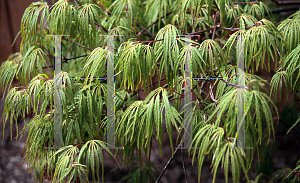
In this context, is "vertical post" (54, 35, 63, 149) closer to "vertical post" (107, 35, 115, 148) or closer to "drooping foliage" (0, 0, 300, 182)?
"drooping foliage" (0, 0, 300, 182)

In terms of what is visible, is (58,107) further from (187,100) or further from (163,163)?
(163,163)

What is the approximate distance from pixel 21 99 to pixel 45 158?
240mm

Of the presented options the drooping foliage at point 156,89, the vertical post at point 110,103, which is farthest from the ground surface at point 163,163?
the vertical post at point 110,103

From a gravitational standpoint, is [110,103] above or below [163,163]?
above

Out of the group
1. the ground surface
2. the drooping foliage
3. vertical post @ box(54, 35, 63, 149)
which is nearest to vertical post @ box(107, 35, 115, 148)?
the drooping foliage

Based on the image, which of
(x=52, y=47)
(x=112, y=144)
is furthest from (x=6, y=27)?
(x=112, y=144)

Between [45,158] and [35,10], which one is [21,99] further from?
[35,10]

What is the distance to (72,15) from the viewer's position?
1035 mm

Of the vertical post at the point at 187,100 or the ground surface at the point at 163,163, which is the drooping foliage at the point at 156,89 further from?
the ground surface at the point at 163,163

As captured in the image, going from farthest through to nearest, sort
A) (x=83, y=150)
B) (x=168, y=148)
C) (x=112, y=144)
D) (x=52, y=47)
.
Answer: (x=168, y=148), (x=52, y=47), (x=112, y=144), (x=83, y=150)

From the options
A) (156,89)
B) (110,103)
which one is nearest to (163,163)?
(110,103)

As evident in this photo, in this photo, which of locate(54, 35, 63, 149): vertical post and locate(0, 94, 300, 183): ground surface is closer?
locate(54, 35, 63, 149): vertical post

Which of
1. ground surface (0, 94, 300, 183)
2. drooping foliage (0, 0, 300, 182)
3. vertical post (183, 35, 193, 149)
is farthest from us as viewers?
ground surface (0, 94, 300, 183)

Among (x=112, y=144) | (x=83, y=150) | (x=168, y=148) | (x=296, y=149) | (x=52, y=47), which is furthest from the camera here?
(x=168, y=148)
